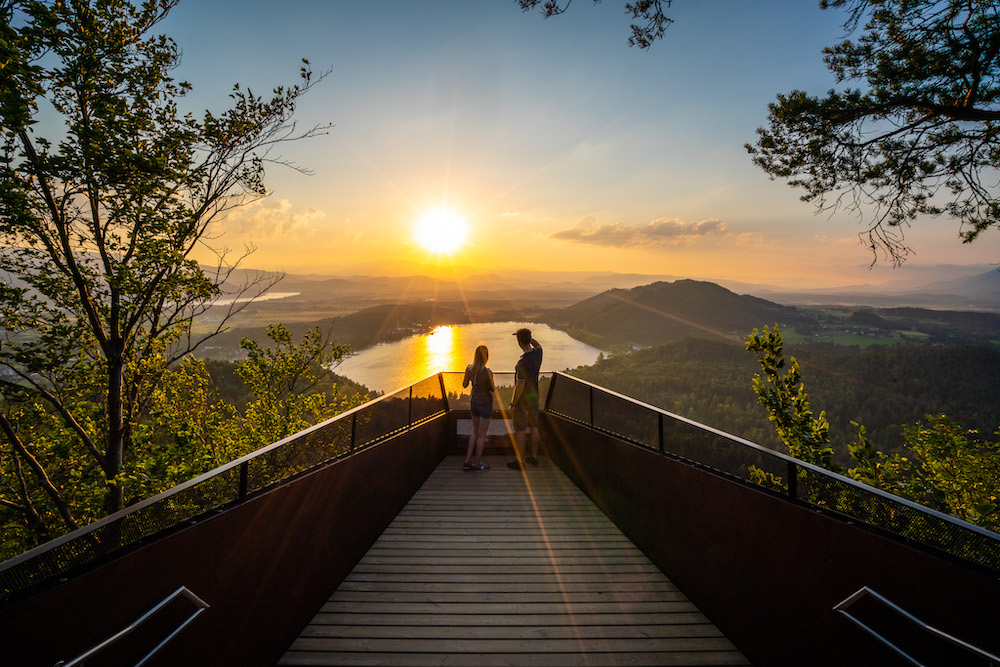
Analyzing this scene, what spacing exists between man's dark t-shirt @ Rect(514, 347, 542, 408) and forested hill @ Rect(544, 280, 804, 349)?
135 meters

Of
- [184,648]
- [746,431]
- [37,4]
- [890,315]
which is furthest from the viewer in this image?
[890,315]

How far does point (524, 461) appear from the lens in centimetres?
685

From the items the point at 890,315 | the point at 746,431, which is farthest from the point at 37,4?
the point at 890,315

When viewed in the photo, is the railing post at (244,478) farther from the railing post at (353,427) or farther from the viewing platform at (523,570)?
the railing post at (353,427)

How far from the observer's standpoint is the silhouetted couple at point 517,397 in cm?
604

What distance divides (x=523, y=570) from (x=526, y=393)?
2822mm

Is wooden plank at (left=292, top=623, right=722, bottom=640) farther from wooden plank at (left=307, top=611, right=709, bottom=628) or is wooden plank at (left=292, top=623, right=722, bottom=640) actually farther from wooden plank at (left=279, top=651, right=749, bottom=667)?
wooden plank at (left=279, top=651, right=749, bottom=667)

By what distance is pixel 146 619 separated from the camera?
5.92ft

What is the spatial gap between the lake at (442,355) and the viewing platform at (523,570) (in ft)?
226

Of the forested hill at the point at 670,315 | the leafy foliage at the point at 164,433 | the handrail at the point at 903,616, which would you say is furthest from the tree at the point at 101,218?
the forested hill at the point at 670,315

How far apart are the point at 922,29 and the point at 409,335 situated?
430 feet

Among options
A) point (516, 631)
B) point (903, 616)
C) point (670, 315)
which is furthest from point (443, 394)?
point (670, 315)

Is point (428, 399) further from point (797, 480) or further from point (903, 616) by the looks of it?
point (903, 616)

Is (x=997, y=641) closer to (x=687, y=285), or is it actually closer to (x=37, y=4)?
(x=37, y=4)
